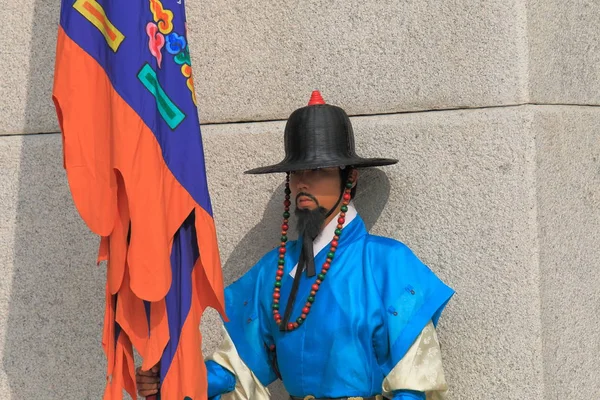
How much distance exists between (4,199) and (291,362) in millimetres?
1804

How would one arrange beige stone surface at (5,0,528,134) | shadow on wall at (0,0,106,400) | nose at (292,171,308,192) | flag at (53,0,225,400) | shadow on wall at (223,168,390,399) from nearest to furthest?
flag at (53,0,225,400), nose at (292,171,308,192), beige stone surface at (5,0,528,134), shadow on wall at (223,168,390,399), shadow on wall at (0,0,106,400)

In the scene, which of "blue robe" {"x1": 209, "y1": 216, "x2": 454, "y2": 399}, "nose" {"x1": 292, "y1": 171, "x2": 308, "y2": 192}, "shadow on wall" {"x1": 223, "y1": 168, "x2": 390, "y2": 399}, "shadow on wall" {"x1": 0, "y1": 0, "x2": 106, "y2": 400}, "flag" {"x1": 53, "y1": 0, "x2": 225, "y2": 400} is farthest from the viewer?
"shadow on wall" {"x1": 0, "y1": 0, "x2": 106, "y2": 400}

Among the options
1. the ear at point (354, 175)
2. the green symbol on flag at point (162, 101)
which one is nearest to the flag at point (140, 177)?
the green symbol on flag at point (162, 101)

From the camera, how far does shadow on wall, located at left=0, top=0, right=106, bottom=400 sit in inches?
166

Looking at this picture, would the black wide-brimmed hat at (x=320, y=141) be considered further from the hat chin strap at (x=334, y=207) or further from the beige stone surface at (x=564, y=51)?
the beige stone surface at (x=564, y=51)

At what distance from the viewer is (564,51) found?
139 inches

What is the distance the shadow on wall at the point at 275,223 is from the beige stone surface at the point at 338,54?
0.88 feet

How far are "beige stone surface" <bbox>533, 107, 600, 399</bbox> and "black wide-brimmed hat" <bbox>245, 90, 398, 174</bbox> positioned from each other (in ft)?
2.00

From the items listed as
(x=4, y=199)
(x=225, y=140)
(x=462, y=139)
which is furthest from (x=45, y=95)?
(x=462, y=139)

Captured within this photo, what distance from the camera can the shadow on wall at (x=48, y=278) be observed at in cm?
421

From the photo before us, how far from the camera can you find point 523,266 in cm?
326

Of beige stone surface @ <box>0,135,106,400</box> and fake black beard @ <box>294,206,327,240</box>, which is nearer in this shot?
fake black beard @ <box>294,206,327,240</box>

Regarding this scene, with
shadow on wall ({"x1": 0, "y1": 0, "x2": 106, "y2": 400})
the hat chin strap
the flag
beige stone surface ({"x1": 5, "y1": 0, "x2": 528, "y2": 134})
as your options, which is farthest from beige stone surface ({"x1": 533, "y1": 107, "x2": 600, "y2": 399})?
shadow on wall ({"x1": 0, "y1": 0, "x2": 106, "y2": 400})

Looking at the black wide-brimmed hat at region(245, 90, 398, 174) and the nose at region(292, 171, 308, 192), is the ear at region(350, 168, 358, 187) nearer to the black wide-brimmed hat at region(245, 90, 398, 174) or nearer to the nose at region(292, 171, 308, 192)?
the black wide-brimmed hat at region(245, 90, 398, 174)
